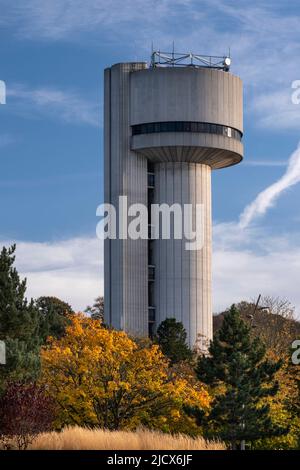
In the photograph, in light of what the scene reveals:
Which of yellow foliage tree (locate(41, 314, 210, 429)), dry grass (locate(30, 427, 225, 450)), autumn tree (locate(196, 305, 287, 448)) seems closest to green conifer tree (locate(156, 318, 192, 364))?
yellow foliage tree (locate(41, 314, 210, 429))

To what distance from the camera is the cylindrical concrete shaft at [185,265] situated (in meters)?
107

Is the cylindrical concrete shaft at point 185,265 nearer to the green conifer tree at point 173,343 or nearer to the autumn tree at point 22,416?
the green conifer tree at point 173,343

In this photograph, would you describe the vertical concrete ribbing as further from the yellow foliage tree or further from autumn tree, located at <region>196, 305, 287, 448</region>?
autumn tree, located at <region>196, 305, 287, 448</region>

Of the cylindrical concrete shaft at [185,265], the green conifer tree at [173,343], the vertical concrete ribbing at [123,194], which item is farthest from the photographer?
the cylindrical concrete shaft at [185,265]

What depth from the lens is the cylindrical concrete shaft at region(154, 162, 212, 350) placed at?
10700cm

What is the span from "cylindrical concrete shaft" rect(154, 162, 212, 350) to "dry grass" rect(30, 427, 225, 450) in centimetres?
6989

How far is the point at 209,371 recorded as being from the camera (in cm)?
4662

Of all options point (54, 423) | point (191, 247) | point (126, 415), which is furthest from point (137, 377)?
point (191, 247)

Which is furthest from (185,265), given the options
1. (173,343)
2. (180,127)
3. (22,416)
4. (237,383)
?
(22,416)

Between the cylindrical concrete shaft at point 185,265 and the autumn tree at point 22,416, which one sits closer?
the autumn tree at point 22,416

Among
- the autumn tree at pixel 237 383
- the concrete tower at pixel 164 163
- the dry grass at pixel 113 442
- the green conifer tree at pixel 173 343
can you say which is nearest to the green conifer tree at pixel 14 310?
the autumn tree at pixel 237 383

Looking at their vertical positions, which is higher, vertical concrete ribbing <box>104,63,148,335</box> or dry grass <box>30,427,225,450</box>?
vertical concrete ribbing <box>104,63,148,335</box>

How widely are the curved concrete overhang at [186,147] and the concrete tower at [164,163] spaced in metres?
0.11
